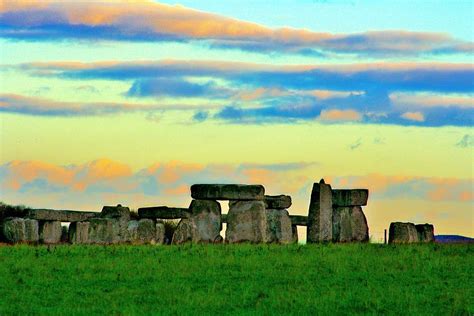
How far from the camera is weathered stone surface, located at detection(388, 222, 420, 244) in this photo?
122 feet

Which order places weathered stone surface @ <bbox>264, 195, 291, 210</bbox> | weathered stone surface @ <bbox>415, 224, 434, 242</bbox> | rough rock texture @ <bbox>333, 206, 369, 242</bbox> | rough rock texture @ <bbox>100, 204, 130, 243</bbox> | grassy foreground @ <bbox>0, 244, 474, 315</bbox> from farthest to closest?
1. weathered stone surface @ <bbox>264, 195, 291, 210</bbox>
2. weathered stone surface @ <bbox>415, 224, 434, 242</bbox>
3. rough rock texture @ <bbox>100, 204, 130, 243</bbox>
4. rough rock texture @ <bbox>333, 206, 369, 242</bbox>
5. grassy foreground @ <bbox>0, 244, 474, 315</bbox>

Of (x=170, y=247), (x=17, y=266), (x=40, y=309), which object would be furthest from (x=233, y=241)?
(x=40, y=309)

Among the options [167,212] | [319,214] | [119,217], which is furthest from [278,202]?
[119,217]

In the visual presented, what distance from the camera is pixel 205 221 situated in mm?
37125

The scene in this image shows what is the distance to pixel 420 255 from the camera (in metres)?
31.9

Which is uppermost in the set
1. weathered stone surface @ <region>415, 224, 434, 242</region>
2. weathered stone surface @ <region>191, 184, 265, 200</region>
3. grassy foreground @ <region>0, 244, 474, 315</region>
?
weathered stone surface @ <region>191, 184, 265, 200</region>

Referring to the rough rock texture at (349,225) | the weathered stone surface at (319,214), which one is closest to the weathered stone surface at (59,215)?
the weathered stone surface at (319,214)

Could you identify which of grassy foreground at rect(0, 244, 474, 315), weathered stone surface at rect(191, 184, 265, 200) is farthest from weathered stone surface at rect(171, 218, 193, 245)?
grassy foreground at rect(0, 244, 474, 315)

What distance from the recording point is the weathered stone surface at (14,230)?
38844mm

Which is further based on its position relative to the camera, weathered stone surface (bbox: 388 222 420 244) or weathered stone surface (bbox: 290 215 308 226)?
weathered stone surface (bbox: 290 215 308 226)

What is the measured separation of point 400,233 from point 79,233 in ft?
33.8

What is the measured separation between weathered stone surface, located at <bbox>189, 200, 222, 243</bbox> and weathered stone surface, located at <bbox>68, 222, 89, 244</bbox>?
3.55 m

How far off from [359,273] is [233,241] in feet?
30.0

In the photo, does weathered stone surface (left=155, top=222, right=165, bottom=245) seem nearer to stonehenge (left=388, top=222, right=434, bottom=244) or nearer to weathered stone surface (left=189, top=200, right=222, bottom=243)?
weathered stone surface (left=189, top=200, right=222, bottom=243)
